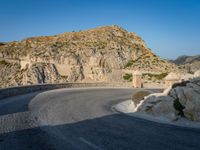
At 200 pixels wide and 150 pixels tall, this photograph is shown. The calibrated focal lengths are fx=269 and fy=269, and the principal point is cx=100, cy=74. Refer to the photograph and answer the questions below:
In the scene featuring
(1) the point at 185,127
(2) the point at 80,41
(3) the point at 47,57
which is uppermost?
(2) the point at 80,41

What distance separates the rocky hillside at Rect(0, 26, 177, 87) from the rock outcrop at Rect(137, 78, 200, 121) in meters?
73.4

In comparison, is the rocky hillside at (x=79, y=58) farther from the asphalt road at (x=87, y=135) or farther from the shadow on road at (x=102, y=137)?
the shadow on road at (x=102, y=137)

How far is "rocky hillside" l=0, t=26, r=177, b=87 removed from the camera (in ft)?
317

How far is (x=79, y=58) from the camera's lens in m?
109

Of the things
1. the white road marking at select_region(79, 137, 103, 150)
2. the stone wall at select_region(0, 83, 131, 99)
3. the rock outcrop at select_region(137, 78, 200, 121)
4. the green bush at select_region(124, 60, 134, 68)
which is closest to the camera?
the white road marking at select_region(79, 137, 103, 150)

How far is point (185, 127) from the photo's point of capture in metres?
11.8

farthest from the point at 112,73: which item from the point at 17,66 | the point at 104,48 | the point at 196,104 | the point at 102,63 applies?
the point at 196,104

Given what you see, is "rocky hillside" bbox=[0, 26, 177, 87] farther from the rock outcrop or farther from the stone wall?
the rock outcrop

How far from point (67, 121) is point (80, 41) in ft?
353

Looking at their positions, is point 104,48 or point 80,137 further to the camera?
point 104,48

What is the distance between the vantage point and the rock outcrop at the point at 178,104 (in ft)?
45.2

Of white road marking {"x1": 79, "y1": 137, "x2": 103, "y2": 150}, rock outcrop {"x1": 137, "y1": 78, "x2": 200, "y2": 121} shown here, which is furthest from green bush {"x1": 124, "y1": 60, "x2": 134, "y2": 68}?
white road marking {"x1": 79, "y1": 137, "x2": 103, "y2": 150}

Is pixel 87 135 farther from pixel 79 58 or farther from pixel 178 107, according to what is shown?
pixel 79 58

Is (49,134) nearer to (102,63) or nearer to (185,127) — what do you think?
(185,127)
